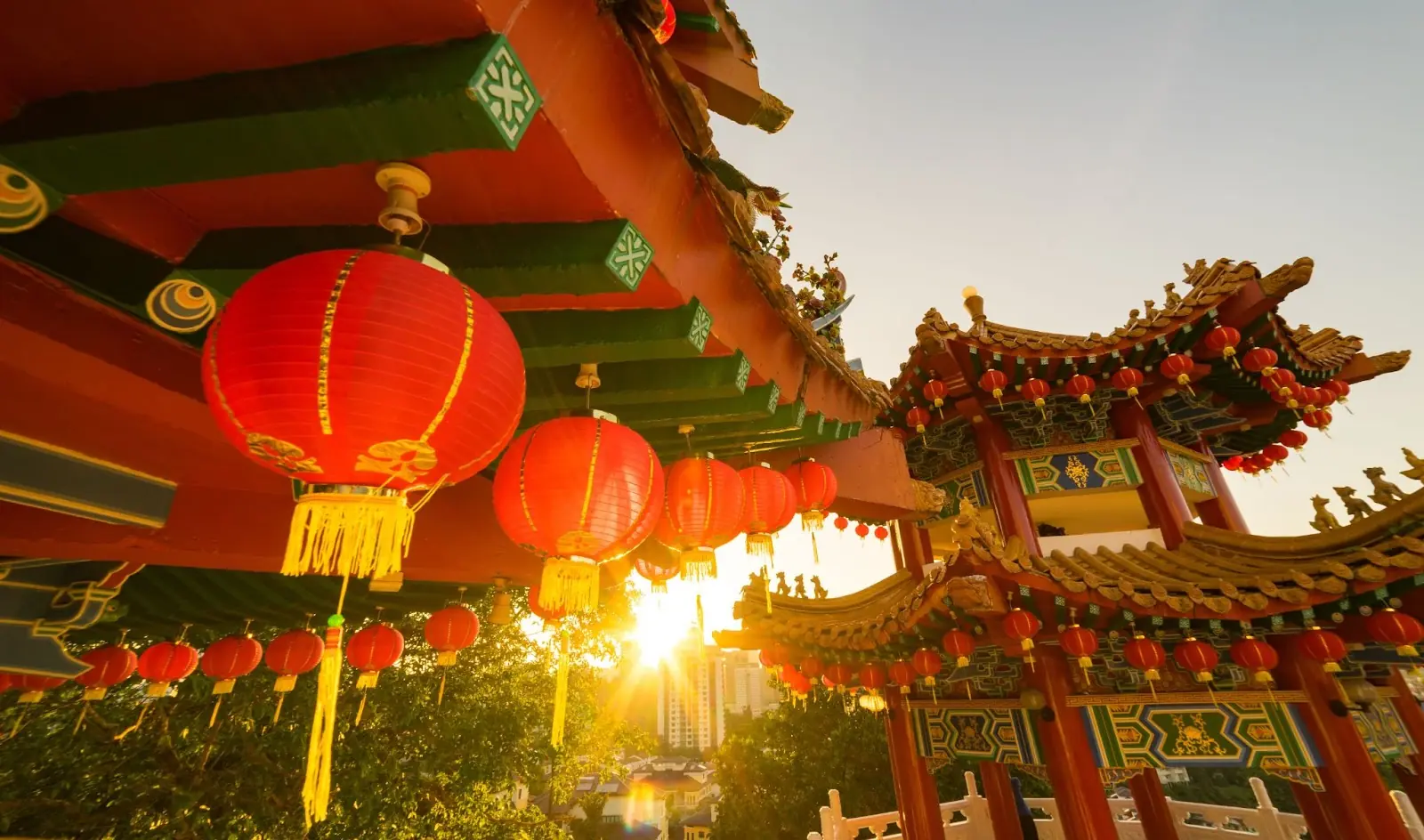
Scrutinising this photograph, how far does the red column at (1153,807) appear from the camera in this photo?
6.52m

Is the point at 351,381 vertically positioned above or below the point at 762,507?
below

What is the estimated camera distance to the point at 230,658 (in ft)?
16.1

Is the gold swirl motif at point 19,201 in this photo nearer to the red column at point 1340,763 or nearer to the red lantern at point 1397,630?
the red lantern at point 1397,630

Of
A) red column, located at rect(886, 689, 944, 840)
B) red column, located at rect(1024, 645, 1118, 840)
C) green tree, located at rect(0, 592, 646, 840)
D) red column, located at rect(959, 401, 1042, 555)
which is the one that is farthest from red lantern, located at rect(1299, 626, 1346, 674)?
green tree, located at rect(0, 592, 646, 840)

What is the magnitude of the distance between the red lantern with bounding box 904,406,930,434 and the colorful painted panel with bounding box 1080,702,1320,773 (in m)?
2.70

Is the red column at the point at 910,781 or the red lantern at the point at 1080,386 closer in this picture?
the red lantern at the point at 1080,386

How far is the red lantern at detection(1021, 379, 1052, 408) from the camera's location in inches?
203

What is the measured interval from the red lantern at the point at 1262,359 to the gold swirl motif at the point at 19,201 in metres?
7.46

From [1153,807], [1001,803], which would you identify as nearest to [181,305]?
[1001,803]

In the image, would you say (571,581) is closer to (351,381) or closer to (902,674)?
(351,381)

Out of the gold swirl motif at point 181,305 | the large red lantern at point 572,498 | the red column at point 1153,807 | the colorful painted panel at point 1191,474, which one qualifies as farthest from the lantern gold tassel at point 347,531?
the red column at point 1153,807

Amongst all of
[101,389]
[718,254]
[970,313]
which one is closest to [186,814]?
[101,389]

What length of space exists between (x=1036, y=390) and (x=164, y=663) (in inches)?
320

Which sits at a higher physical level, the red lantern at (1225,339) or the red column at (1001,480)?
the red lantern at (1225,339)
